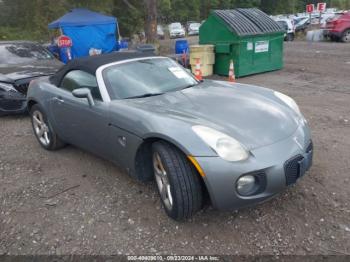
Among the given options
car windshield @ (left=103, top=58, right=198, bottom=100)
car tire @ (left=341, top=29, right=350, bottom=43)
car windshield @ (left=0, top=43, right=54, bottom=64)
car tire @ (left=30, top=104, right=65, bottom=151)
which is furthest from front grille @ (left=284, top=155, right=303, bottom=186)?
car tire @ (left=341, top=29, right=350, bottom=43)

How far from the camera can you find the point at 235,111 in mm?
3143

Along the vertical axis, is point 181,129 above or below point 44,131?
above

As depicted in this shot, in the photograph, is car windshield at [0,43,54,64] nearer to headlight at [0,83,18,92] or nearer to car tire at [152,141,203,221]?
headlight at [0,83,18,92]

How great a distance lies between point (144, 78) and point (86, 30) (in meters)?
11.9

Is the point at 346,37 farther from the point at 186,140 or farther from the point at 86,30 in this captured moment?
the point at 186,140

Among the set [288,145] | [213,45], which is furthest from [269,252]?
[213,45]

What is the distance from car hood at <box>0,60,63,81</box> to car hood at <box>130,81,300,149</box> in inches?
166

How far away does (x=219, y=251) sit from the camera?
8.74 ft

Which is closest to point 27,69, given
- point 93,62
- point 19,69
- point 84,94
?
point 19,69

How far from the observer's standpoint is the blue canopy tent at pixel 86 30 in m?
14.2

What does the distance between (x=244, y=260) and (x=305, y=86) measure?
6.78 meters

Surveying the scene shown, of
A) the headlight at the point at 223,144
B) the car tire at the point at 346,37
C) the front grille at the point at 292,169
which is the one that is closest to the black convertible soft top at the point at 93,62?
the headlight at the point at 223,144

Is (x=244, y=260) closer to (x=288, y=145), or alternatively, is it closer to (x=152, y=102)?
(x=288, y=145)

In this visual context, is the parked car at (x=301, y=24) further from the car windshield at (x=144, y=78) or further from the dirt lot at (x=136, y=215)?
the car windshield at (x=144, y=78)
